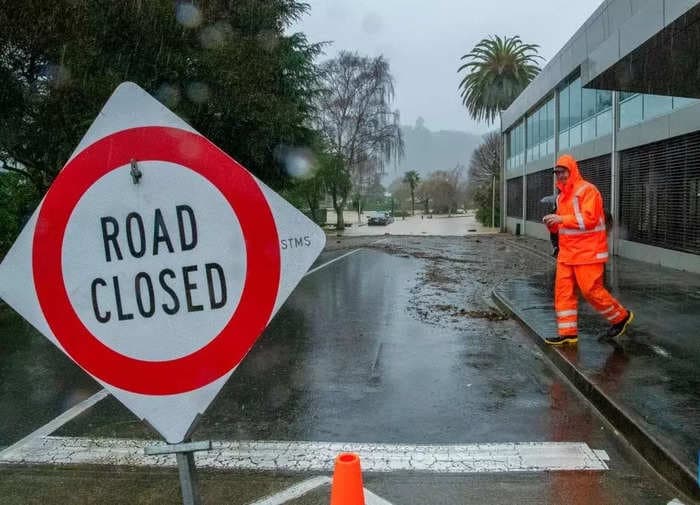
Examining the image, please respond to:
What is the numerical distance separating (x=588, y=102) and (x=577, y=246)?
692 inches

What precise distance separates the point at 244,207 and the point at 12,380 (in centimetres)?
552

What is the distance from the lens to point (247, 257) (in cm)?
230

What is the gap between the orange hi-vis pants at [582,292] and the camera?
673 centimetres

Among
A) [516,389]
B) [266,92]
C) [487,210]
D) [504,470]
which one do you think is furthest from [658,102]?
[487,210]

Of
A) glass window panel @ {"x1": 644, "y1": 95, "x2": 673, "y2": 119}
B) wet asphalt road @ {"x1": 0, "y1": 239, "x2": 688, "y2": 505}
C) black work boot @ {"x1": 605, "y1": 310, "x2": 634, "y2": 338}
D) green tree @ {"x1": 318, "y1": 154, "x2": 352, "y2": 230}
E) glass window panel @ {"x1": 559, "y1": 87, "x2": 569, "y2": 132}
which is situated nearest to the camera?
wet asphalt road @ {"x1": 0, "y1": 239, "x2": 688, "y2": 505}

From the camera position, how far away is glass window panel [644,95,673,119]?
1553 cm

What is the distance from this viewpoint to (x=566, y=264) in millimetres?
6898

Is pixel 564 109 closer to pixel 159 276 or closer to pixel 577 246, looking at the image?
pixel 577 246

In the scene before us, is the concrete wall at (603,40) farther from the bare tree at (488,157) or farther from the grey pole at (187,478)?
the bare tree at (488,157)

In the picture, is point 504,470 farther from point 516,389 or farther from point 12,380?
point 12,380

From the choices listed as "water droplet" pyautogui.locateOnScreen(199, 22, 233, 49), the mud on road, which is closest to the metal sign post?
the mud on road

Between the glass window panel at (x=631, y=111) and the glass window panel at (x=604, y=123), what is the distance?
3.43 feet

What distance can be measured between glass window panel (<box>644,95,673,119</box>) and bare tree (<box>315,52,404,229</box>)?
34.7 meters

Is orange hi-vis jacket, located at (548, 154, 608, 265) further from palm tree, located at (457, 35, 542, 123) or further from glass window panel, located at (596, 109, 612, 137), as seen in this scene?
palm tree, located at (457, 35, 542, 123)
